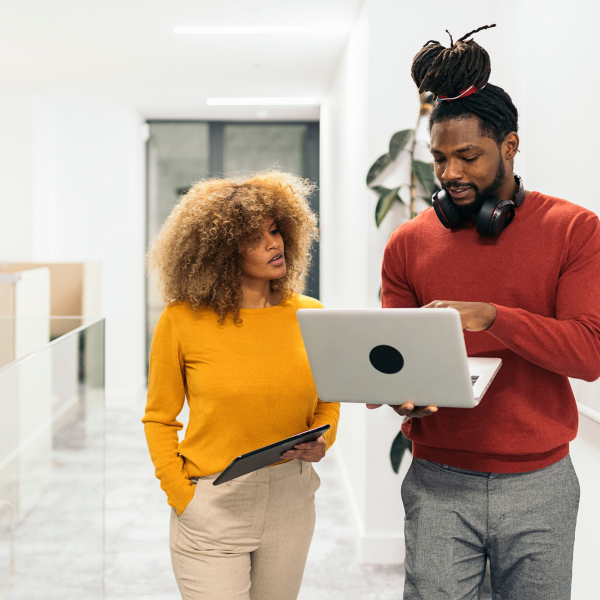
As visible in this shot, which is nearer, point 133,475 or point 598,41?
point 598,41

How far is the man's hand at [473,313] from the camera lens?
3.14 ft

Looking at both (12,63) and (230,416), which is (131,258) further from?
(230,416)

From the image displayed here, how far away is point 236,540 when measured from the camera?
1311 millimetres

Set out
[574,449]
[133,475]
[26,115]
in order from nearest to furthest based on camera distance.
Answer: [574,449] → [133,475] → [26,115]

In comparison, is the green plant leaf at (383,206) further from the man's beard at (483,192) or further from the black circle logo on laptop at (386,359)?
the black circle logo on laptop at (386,359)

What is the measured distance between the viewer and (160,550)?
2.88 metres

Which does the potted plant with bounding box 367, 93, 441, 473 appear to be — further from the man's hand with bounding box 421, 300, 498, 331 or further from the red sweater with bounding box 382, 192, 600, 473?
the man's hand with bounding box 421, 300, 498, 331

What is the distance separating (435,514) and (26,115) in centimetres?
473

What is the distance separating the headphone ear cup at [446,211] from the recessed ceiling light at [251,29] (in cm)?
251

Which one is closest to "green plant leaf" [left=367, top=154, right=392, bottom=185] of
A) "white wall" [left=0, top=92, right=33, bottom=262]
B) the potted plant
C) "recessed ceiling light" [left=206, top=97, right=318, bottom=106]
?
the potted plant

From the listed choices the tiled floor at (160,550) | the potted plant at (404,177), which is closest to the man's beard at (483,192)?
the potted plant at (404,177)

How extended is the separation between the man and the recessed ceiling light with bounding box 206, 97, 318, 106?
412 centimetres

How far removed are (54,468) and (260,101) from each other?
3.85 m

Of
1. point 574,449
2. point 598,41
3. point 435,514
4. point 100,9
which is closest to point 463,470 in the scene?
point 435,514
